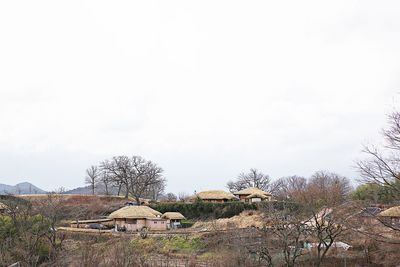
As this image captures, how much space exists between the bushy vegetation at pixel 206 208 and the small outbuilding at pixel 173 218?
98.2 inches

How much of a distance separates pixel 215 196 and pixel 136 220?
11658mm

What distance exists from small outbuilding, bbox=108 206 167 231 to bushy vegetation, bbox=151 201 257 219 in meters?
4.54

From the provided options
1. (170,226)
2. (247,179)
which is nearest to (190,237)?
(170,226)

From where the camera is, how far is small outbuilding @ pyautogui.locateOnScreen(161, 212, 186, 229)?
141ft

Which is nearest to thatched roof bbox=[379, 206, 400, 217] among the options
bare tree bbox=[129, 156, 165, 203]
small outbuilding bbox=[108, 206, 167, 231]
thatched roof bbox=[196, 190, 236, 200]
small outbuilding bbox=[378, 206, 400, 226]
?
small outbuilding bbox=[378, 206, 400, 226]

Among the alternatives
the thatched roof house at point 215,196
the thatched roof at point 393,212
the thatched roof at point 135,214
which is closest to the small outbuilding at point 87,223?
the thatched roof at point 135,214

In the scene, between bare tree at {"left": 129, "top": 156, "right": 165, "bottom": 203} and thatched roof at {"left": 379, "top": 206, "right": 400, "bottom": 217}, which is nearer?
thatched roof at {"left": 379, "top": 206, "right": 400, "bottom": 217}

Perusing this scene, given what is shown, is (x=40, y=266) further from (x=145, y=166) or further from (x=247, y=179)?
(x=247, y=179)

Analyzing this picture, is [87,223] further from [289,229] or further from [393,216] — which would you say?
[393,216]

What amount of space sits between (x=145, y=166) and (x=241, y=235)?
132 feet

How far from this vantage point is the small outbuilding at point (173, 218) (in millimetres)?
42969

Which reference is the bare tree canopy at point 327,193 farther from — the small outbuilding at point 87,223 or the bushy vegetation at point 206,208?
the small outbuilding at point 87,223

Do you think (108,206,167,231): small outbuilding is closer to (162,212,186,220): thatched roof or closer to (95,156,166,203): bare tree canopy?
(162,212,186,220): thatched roof

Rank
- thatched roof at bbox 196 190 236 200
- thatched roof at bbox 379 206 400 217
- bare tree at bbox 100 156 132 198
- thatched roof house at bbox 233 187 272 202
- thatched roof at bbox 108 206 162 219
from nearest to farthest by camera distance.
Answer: thatched roof at bbox 379 206 400 217
thatched roof at bbox 108 206 162 219
thatched roof house at bbox 233 187 272 202
thatched roof at bbox 196 190 236 200
bare tree at bbox 100 156 132 198
